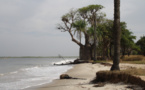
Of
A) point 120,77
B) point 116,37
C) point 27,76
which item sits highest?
point 116,37

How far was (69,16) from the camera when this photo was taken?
1769 inches

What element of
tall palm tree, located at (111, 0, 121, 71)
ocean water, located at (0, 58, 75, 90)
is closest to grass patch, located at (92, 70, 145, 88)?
tall palm tree, located at (111, 0, 121, 71)

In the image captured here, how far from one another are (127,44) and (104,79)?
33432 millimetres

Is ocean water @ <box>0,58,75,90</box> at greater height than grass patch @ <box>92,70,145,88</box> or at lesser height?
lesser

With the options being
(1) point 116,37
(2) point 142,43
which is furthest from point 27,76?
(2) point 142,43

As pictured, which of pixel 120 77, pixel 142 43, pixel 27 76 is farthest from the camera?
pixel 142 43

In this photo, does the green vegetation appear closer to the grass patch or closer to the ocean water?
the ocean water

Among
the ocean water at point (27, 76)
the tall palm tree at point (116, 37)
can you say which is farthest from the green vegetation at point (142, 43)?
the tall palm tree at point (116, 37)

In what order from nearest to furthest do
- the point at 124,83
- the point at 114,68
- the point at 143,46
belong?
1. the point at 124,83
2. the point at 114,68
3. the point at 143,46

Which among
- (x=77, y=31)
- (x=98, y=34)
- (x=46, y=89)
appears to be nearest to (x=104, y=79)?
(x=46, y=89)

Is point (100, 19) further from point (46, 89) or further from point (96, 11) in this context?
point (46, 89)

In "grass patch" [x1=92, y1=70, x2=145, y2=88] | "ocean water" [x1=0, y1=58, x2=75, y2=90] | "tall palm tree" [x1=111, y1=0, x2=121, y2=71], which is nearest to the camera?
"grass patch" [x1=92, y1=70, x2=145, y2=88]

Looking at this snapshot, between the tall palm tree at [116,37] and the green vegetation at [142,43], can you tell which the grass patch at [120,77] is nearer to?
the tall palm tree at [116,37]

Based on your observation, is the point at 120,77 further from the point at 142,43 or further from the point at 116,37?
the point at 142,43
